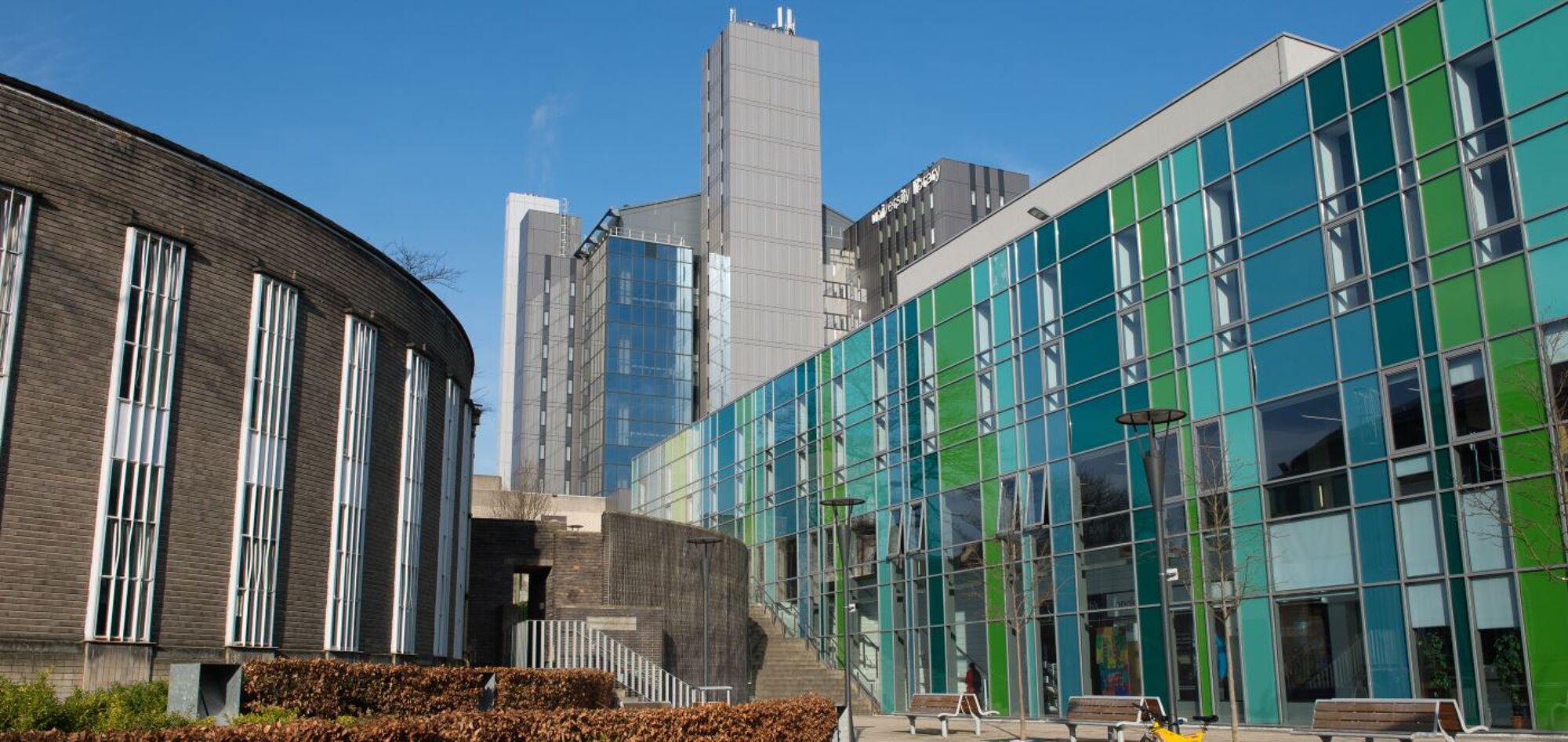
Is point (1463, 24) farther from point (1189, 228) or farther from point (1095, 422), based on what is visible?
point (1095, 422)

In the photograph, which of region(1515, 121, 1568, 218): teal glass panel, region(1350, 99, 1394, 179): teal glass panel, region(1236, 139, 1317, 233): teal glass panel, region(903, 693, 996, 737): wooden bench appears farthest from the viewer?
region(903, 693, 996, 737): wooden bench

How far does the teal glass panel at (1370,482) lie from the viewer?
2297cm

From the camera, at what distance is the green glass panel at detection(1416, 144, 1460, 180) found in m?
22.2

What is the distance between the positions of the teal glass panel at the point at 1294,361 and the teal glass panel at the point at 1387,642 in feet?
13.0

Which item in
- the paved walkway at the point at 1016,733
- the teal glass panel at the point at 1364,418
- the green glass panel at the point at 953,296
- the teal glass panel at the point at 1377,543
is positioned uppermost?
the green glass panel at the point at 953,296

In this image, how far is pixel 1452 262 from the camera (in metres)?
22.0

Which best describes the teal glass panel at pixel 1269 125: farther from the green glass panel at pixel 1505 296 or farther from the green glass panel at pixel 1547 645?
the green glass panel at pixel 1547 645

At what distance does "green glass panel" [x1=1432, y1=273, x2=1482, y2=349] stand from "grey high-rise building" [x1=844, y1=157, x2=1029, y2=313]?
7300 cm

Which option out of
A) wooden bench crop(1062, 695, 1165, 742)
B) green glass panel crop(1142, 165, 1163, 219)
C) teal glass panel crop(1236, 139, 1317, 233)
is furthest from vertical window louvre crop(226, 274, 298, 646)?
teal glass panel crop(1236, 139, 1317, 233)

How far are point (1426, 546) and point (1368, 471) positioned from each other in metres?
1.68

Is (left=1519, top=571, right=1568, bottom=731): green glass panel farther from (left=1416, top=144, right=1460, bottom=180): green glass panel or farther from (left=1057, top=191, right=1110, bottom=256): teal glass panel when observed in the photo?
(left=1057, top=191, right=1110, bottom=256): teal glass panel

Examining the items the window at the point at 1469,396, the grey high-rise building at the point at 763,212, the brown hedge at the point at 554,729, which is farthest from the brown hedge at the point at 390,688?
the grey high-rise building at the point at 763,212

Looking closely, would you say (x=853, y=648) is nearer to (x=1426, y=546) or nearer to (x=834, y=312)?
(x=1426, y=546)

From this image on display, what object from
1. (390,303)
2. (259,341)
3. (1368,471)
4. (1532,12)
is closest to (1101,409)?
(1368,471)
